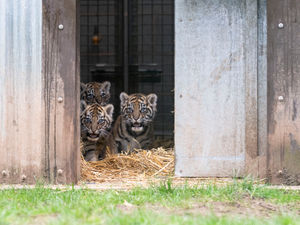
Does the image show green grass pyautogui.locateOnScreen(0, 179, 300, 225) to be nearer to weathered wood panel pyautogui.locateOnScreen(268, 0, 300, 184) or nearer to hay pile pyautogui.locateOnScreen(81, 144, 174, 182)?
weathered wood panel pyautogui.locateOnScreen(268, 0, 300, 184)

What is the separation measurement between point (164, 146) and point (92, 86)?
4.76 feet

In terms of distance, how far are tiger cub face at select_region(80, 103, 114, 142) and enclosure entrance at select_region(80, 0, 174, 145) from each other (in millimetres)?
2801

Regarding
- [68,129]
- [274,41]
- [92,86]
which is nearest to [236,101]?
[274,41]

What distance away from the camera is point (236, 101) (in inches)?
227

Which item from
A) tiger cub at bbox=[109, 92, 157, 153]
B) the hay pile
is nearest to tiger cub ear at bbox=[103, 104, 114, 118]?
tiger cub at bbox=[109, 92, 157, 153]

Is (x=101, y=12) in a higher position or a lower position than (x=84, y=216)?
higher

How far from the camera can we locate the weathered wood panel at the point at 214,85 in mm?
5734

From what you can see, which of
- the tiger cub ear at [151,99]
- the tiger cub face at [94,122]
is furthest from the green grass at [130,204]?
the tiger cub ear at [151,99]

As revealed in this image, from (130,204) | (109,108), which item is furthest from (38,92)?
(109,108)

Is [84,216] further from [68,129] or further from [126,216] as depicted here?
[68,129]

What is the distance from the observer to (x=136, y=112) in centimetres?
835

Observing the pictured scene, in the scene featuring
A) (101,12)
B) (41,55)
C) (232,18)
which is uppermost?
(101,12)

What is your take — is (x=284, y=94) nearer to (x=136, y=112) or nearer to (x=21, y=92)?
(x=21, y=92)

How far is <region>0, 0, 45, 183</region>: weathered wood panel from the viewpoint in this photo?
5.35m
